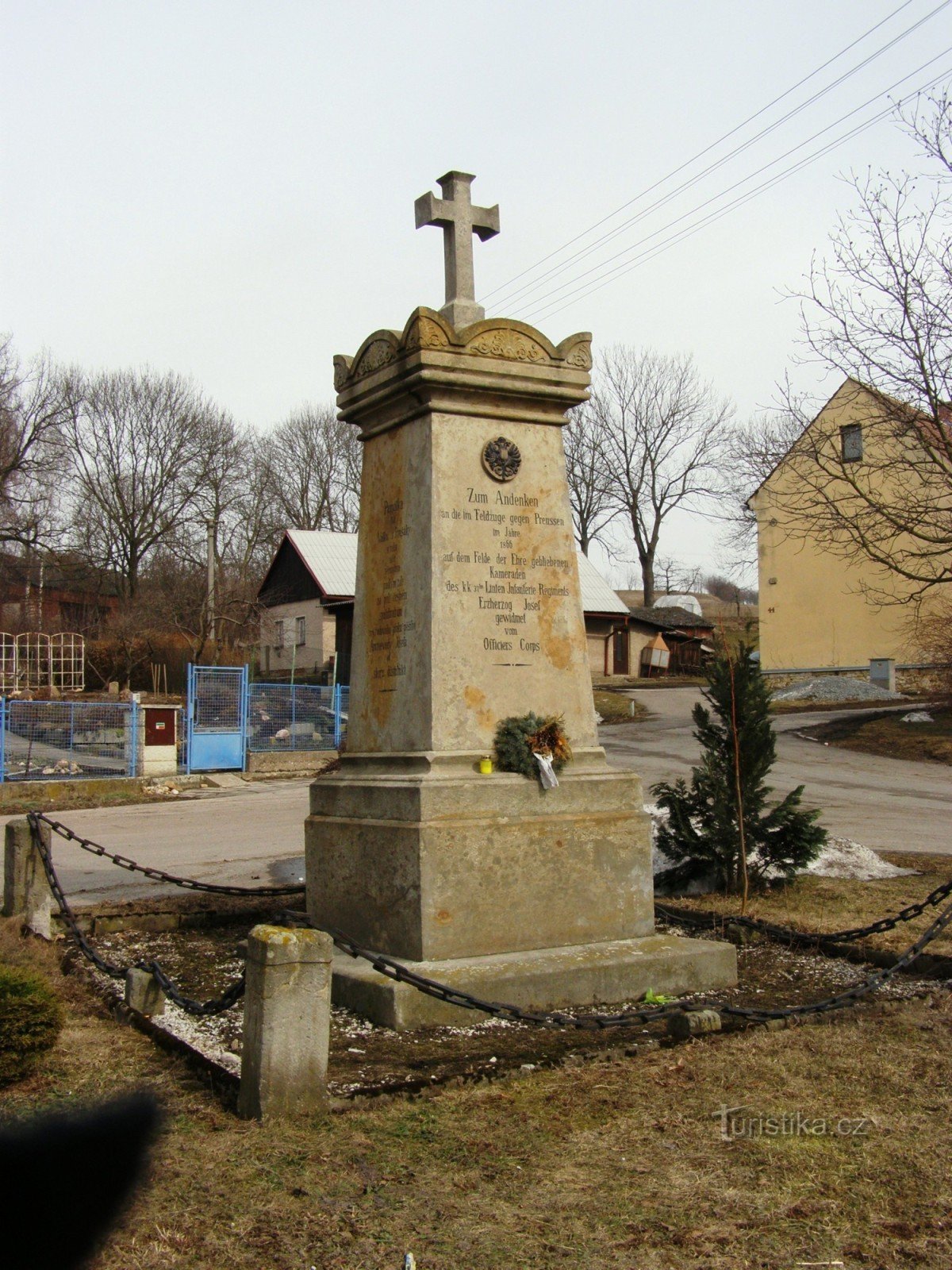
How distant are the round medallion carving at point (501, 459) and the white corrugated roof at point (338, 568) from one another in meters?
38.6

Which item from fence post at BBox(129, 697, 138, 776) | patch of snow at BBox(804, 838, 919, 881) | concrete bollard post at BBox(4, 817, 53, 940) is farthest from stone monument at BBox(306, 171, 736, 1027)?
fence post at BBox(129, 697, 138, 776)

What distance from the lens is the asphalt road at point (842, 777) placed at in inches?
542

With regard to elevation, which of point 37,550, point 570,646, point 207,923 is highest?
point 37,550

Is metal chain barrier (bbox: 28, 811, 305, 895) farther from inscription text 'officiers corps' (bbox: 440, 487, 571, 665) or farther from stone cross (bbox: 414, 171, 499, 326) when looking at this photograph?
stone cross (bbox: 414, 171, 499, 326)

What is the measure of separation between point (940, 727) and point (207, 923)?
834 inches

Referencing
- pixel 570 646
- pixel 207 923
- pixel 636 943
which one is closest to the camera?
pixel 636 943

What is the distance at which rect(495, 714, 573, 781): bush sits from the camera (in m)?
6.19

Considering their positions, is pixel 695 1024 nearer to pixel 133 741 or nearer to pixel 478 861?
pixel 478 861

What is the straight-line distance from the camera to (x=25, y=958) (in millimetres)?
6477

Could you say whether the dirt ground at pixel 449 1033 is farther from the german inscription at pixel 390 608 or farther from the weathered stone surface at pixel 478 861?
the german inscription at pixel 390 608

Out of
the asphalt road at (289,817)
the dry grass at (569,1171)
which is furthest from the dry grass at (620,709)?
the dry grass at (569,1171)

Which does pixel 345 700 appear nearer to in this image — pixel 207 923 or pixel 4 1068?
pixel 207 923

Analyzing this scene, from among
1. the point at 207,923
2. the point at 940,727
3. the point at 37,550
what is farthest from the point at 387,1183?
the point at 37,550

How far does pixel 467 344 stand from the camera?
6.35 meters
